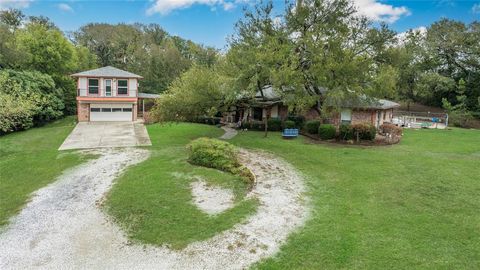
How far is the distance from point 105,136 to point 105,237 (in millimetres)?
14901

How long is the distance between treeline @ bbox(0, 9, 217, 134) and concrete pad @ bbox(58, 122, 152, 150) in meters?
2.81

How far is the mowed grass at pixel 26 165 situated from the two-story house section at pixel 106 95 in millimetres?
7803

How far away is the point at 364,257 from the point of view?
21.1 feet

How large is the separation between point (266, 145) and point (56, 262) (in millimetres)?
13098

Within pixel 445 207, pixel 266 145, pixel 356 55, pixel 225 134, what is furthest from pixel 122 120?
pixel 445 207

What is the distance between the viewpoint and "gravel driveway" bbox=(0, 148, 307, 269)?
643cm

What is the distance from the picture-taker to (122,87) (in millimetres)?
29453

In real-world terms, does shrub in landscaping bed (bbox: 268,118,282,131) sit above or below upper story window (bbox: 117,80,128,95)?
below

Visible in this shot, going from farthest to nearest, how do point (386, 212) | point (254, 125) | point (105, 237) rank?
point (254, 125), point (386, 212), point (105, 237)

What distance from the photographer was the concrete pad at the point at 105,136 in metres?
18.5

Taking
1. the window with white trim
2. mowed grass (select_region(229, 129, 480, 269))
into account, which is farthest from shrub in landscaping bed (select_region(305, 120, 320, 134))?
mowed grass (select_region(229, 129, 480, 269))

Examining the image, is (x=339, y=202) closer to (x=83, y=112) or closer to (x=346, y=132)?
(x=346, y=132)

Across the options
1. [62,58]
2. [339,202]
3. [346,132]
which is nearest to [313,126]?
[346,132]

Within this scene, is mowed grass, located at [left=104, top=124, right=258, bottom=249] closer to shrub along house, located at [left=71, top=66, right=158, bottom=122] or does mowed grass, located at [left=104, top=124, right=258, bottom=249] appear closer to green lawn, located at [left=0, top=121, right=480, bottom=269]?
green lawn, located at [left=0, top=121, right=480, bottom=269]
